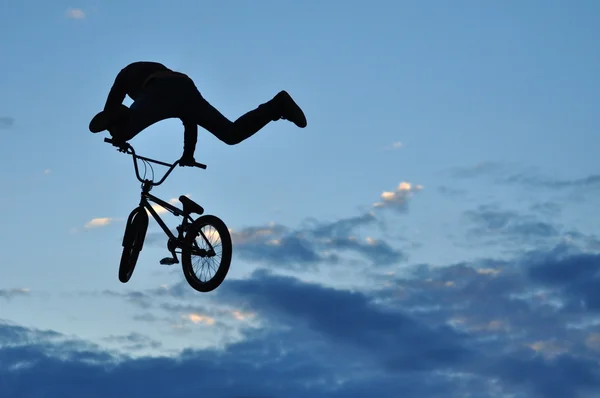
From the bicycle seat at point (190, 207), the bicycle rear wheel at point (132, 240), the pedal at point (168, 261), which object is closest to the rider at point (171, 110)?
the bicycle seat at point (190, 207)

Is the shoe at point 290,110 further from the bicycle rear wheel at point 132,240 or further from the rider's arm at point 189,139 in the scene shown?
the bicycle rear wheel at point 132,240

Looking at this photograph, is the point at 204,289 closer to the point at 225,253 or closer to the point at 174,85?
the point at 225,253

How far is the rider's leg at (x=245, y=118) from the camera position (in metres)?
18.4

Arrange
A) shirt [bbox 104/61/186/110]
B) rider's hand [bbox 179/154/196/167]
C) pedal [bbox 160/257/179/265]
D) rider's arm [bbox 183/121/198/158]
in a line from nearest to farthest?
shirt [bbox 104/61/186/110] → pedal [bbox 160/257/179/265] → rider's arm [bbox 183/121/198/158] → rider's hand [bbox 179/154/196/167]

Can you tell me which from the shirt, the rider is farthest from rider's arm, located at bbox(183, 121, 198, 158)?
the shirt

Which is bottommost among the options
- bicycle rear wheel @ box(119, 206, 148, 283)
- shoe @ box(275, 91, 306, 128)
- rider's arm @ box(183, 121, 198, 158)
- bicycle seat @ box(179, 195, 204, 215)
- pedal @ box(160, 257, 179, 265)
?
pedal @ box(160, 257, 179, 265)

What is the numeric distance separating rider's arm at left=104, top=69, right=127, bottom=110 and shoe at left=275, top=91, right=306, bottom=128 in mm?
2543

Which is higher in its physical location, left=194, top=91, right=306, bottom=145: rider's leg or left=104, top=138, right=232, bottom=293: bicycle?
left=194, top=91, right=306, bottom=145: rider's leg

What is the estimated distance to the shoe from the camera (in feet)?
60.3

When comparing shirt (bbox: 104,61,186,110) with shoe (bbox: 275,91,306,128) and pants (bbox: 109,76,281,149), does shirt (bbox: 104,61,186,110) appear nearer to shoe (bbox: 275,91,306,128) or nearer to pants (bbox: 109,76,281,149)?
pants (bbox: 109,76,281,149)

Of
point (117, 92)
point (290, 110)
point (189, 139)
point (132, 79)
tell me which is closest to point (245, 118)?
point (290, 110)

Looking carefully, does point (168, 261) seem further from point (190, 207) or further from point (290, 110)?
point (290, 110)

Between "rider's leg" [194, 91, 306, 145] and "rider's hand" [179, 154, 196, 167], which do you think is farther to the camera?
"rider's hand" [179, 154, 196, 167]

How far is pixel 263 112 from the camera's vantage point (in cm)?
1858
